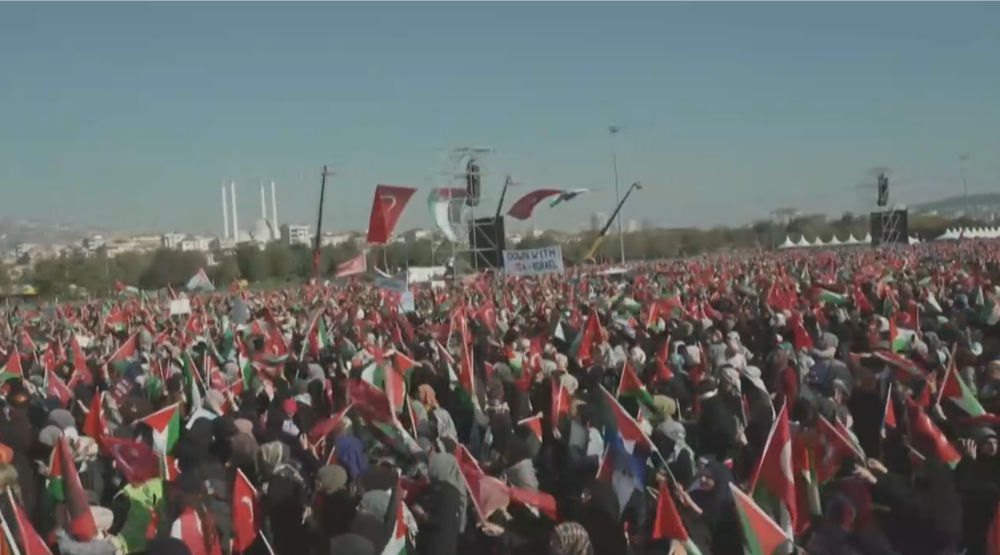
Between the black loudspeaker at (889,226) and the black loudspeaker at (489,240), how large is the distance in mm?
20831

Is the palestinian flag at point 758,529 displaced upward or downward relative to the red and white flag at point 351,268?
downward

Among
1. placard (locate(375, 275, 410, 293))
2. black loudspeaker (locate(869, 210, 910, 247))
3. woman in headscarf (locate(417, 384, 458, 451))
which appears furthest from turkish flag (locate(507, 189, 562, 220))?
woman in headscarf (locate(417, 384, 458, 451))

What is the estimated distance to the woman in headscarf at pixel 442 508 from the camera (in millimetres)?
5621

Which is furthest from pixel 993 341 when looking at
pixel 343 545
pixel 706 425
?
pixel 343 545

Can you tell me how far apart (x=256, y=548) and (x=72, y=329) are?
14.7 m

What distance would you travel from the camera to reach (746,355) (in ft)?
35.5

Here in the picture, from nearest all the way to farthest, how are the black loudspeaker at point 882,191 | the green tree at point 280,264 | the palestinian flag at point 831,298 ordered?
the palestinian flag at point 831,298
the black loudspeaker at point 882,191
the green tree at point 280,264

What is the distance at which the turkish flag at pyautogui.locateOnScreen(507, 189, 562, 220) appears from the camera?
35.7 meters

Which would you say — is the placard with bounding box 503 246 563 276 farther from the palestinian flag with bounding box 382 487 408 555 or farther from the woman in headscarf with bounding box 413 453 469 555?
the palestinian flag with bounding box 382 487 408 555

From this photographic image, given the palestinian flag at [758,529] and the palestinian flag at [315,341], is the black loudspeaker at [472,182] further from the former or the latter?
the palestinian flag at [758,529]

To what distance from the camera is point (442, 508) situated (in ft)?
18.8

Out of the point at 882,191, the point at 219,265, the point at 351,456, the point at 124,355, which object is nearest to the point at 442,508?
the point at 351,456

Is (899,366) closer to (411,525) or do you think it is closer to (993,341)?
(993,341)

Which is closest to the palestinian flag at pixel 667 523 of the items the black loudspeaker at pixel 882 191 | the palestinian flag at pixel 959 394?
the palestinian flag at pixel 959 394
